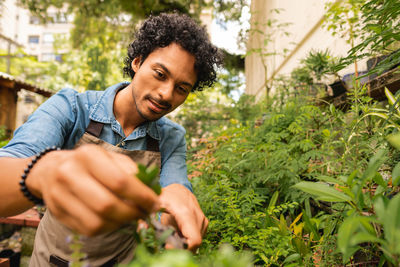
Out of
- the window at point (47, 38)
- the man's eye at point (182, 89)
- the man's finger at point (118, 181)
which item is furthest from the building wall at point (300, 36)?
the window at point (47, 38)

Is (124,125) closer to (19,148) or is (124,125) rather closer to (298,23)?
(19,148)

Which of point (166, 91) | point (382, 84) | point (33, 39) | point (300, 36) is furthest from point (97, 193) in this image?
point (33, 39)

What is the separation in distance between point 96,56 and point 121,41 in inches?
132

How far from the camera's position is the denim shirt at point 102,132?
122cm

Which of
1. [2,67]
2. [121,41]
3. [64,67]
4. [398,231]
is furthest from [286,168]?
[2,67]

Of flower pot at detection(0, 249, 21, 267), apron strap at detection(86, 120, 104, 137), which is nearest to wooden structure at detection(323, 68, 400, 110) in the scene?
apron strap at detection(86, 120, 104, 137)

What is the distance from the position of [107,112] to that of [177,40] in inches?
24.6

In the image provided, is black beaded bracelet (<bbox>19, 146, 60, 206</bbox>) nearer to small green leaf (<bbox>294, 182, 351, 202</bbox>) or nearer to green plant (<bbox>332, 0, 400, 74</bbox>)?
small green leaf (<bbox>294, 182, 351, 202</bbox>)

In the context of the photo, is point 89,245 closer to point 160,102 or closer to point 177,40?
point 160,102

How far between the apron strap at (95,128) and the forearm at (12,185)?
841 mm

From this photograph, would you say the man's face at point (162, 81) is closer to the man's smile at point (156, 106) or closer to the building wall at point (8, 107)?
the man's smile at point (156, 106)

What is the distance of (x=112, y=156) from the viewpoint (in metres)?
0.49

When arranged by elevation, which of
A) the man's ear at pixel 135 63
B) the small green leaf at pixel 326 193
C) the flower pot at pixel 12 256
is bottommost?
the flower pot at pixel 12 256

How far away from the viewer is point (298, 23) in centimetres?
482
